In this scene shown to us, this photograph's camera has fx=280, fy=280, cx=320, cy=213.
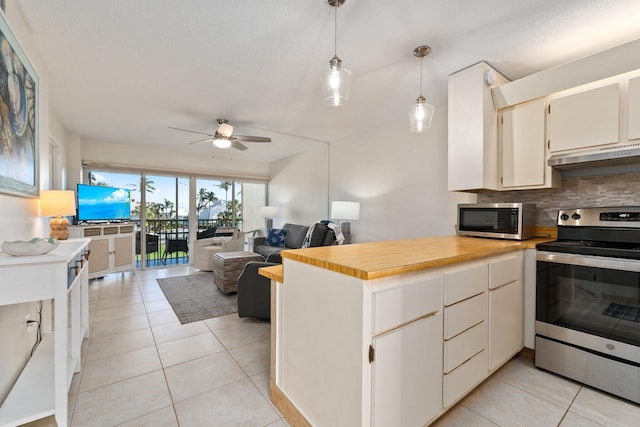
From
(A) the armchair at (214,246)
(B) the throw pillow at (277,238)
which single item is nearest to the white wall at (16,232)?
(A) the armchair at (214,246)

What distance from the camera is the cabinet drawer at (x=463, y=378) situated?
57.6 inches

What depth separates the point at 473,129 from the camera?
2494 millimetres

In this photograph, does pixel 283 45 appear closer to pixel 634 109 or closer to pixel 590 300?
pixel 634 109

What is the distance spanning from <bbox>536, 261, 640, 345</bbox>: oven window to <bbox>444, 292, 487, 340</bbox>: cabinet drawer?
67 centimetres

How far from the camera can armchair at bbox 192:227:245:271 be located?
5266mm

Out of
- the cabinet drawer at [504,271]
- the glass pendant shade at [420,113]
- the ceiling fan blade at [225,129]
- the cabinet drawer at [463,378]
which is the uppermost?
the ceiling fan blade at [225,129]

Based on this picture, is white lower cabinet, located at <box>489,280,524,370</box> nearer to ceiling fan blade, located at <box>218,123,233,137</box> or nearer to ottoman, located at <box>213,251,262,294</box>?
ottoman, located at <box>213,251,262,294</box>

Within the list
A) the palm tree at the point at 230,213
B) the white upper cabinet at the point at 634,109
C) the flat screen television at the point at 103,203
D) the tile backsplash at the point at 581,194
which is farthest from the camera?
the palm tree at the point at 230,213

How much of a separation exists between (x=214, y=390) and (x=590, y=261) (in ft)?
8.42

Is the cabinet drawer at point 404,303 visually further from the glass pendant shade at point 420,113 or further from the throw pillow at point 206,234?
the throw pillow at point 206,234

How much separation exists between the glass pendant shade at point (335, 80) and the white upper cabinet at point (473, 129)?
1387 millimetres

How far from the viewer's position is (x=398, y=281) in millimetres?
1214

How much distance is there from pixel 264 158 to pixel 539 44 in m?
5.46

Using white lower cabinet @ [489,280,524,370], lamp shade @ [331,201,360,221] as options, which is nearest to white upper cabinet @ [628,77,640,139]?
white lower cabinet @ [489,280,524,370]
